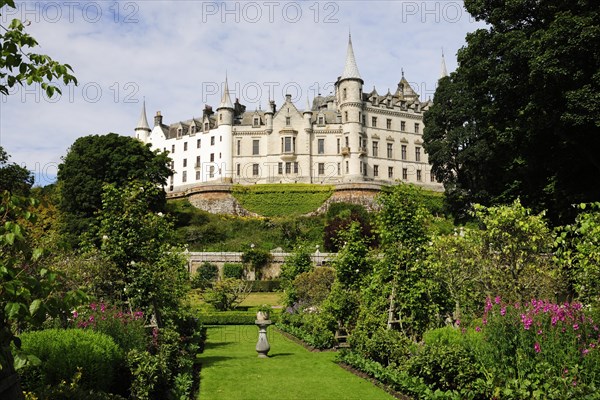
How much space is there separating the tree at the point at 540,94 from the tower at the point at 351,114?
4108 centimetres

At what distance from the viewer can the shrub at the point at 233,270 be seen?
4344 centimetres

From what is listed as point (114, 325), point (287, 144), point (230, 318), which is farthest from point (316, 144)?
point (114, 325)

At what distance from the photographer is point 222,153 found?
68688 mm

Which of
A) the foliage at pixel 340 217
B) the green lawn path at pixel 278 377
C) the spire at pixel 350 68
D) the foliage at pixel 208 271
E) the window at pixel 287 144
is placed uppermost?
the spire at pixel 350 68

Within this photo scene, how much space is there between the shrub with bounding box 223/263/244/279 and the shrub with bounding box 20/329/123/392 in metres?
34.3

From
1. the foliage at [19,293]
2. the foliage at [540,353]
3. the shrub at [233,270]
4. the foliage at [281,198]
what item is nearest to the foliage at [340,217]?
the foliage at [281,198]

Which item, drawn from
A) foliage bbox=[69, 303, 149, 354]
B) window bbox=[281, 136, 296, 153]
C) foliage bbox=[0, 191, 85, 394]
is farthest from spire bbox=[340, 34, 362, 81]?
foliage bbox=[0, 191, 85, 394]

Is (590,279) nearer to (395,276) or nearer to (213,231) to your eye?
(395,276)

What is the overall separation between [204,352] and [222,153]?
5282 cm

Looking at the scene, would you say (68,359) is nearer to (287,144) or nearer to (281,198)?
(281,198)

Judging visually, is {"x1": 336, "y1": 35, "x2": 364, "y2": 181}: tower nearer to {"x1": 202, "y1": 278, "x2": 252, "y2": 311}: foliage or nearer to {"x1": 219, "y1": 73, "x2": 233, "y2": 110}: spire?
{"x1": 219, "y1": 73, "x2": 233, "y2": 110}: spire

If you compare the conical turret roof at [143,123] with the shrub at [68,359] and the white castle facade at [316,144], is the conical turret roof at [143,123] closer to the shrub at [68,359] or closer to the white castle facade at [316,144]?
the white castle facade at [316,144]

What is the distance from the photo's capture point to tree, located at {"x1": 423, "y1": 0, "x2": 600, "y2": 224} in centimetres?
1645

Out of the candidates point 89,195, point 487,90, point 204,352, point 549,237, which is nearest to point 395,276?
point 549,237
